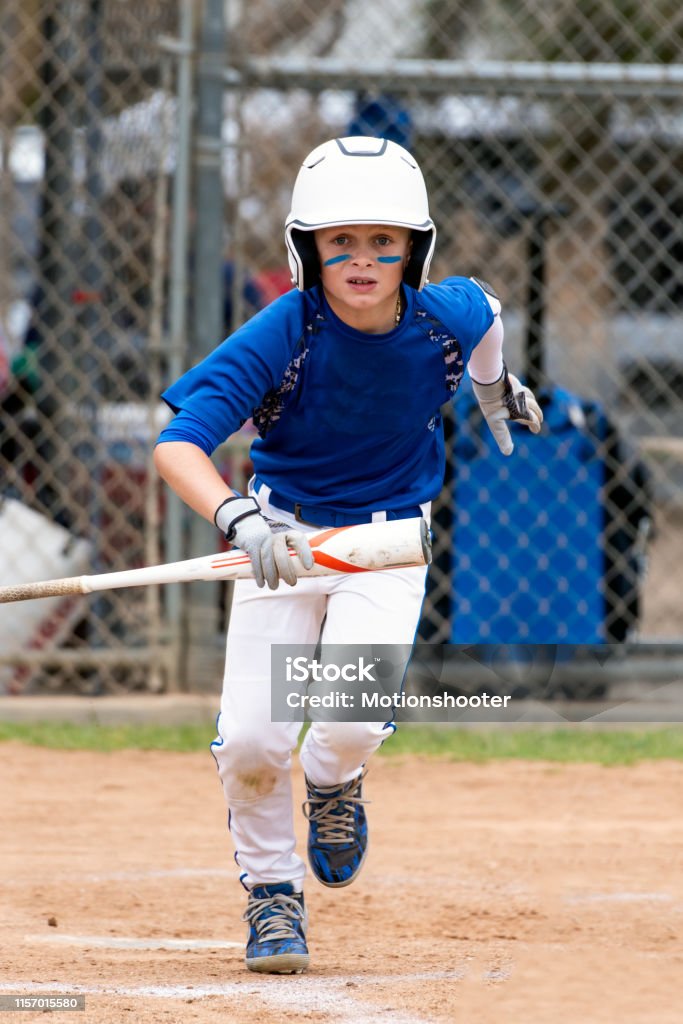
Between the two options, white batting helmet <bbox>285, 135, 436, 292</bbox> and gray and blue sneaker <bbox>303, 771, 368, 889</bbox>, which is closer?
white batting helmet <bbox>285, 135, 436, 292</bbox>

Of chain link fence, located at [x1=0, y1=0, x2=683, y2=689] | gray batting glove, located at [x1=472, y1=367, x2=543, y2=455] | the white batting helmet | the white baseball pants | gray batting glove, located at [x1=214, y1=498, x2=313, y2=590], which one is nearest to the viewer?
gray batting glove, located at [x1=214, y1=498, x2=313, y2=590]

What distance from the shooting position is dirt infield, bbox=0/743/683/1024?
2.96 meters

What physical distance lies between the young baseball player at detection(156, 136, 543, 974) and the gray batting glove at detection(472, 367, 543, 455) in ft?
0.80

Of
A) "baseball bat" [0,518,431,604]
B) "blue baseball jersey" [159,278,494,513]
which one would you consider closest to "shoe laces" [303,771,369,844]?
"blue baseball jersey" [159,278,494,513]

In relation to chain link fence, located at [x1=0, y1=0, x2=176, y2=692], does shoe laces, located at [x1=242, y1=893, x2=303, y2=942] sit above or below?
below

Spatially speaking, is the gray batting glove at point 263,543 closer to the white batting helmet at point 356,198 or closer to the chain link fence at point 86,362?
the white batting helmet at point 356,198

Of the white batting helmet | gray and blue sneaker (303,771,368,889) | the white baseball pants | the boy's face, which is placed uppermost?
the white batting helmet

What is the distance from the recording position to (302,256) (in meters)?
3.37

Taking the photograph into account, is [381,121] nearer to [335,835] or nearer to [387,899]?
[387,899]

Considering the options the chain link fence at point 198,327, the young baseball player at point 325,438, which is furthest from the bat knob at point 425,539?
the chain link fence at point 198,327

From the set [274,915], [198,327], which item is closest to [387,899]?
[274,915]

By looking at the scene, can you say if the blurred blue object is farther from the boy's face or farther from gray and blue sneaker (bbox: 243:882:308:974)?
gray and blue sneaker (bbox: 243:882:308:974)

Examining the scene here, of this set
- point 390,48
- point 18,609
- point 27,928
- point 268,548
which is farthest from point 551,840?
point 390,48

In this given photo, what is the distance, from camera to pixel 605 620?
629cm
